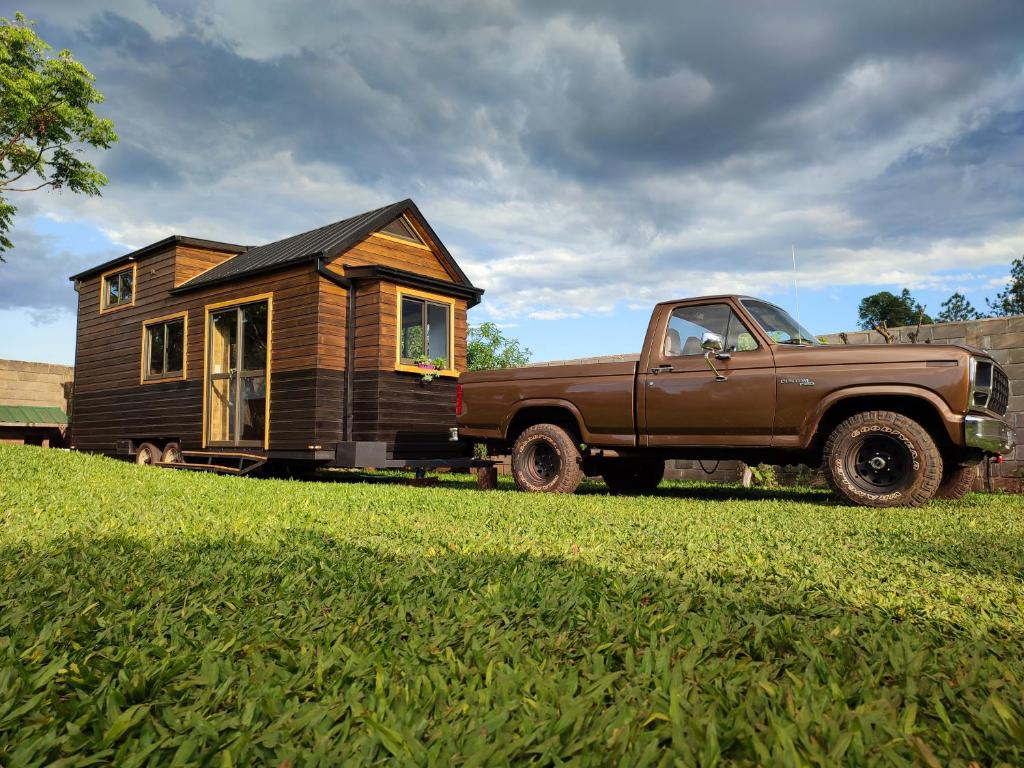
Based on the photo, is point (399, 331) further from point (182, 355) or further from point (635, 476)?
point (182, 355)

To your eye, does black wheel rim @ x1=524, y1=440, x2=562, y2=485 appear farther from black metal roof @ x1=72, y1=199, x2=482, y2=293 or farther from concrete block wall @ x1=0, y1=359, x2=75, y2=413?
concrete block wall @ x1=0, y1=359, x2=75, y2=413

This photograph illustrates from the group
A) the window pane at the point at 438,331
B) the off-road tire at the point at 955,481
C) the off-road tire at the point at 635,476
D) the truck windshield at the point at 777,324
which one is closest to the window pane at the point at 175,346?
the window pane at the point at 438,331

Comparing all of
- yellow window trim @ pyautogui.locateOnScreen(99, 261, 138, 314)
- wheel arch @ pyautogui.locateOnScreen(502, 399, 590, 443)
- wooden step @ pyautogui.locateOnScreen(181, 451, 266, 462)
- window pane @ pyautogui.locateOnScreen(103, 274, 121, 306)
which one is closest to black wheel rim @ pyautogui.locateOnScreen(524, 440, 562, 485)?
wheel arch @ pyautogui.locateOnScreen(502, 399, 590, 443)

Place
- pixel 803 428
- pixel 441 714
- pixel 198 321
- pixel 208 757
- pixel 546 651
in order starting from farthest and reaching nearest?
1. pixel 198 321
2. pixel 803 428
3. pixel 546 651
4. pixel 441 714
5. pixel 208 757

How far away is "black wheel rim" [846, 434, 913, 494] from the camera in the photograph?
6320 mm

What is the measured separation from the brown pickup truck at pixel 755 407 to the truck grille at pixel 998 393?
0.02 m

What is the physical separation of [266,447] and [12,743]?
939cm

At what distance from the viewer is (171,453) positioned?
1269cm

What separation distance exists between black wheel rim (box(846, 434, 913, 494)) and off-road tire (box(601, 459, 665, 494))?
269cm

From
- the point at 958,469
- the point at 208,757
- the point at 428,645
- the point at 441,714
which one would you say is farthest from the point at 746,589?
the point at 958,469

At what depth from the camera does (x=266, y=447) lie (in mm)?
10672

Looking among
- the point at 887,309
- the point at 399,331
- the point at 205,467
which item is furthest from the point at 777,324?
the point at 887,309

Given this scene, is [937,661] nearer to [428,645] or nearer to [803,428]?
[428,645]

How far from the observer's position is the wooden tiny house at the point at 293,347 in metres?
10.2
